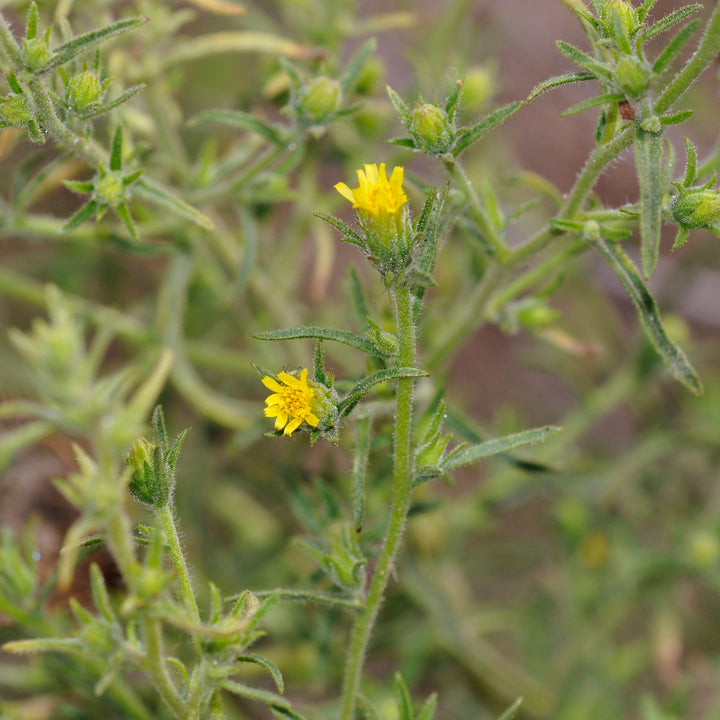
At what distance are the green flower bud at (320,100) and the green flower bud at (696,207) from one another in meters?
1.01

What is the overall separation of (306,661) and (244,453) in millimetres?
1097

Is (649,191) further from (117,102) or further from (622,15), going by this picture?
(117,102)

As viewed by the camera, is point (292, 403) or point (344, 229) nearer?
point (344, 229)

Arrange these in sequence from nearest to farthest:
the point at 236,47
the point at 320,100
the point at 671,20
Answer: the point at 671,20 → the point at 320,100 → the point at 236,47

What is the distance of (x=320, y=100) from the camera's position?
2.32 metres

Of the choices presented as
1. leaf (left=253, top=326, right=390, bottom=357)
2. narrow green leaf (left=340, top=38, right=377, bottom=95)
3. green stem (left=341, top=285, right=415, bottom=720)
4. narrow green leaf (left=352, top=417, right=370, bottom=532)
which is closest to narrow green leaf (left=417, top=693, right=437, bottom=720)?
green stem (left=341, top=285, right=415, bottom=720)

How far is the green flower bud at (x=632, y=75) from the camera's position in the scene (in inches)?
62.2

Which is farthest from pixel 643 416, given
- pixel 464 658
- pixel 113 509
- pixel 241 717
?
pixel 113 509

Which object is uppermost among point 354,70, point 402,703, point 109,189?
point 354,70

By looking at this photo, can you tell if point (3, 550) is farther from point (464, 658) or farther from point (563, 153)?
point (563, 153)

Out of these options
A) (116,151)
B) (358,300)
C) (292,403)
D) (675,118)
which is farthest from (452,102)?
(116,151)

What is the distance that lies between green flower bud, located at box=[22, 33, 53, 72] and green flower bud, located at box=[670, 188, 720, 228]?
4.41ft

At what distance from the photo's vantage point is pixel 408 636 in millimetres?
3311

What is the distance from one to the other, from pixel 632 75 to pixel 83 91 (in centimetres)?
117
